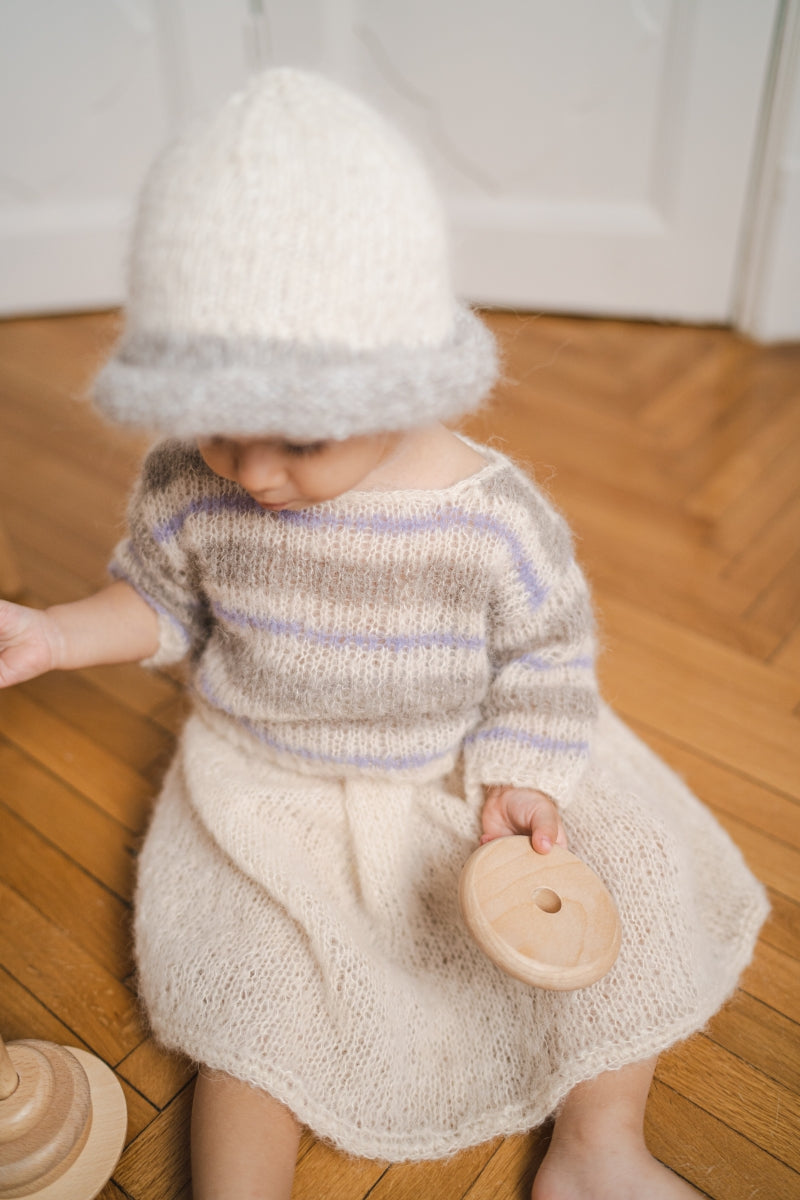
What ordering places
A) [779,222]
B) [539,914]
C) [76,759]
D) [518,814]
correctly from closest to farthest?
[539,914], [518,814], [76,759], [779,222]

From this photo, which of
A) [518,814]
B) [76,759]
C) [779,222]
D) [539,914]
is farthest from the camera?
[779,222]

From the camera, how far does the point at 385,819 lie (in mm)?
738

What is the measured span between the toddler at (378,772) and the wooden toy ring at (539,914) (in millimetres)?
33

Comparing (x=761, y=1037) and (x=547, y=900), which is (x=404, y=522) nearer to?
(x=547, y=900)

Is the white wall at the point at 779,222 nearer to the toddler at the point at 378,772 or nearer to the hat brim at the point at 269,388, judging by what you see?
the toddler at the point at 378,772

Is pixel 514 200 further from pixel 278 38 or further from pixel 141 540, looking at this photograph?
pixel 141 540

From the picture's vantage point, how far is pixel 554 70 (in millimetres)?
1485

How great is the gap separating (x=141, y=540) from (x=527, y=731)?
316mm

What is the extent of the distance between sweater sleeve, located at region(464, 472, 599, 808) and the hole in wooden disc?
3.8 inches

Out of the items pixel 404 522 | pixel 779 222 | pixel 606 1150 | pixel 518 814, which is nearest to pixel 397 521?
pixel 404 522

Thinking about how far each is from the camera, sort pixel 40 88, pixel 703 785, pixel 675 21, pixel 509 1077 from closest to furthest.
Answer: pixel 509 1077
pixel 703 785
pixel 675 21
pixel 40 88

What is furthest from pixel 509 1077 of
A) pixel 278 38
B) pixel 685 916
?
pixel 278 38

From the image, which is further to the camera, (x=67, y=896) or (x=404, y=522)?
(x=67, y=896)

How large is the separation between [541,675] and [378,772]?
14 cm
